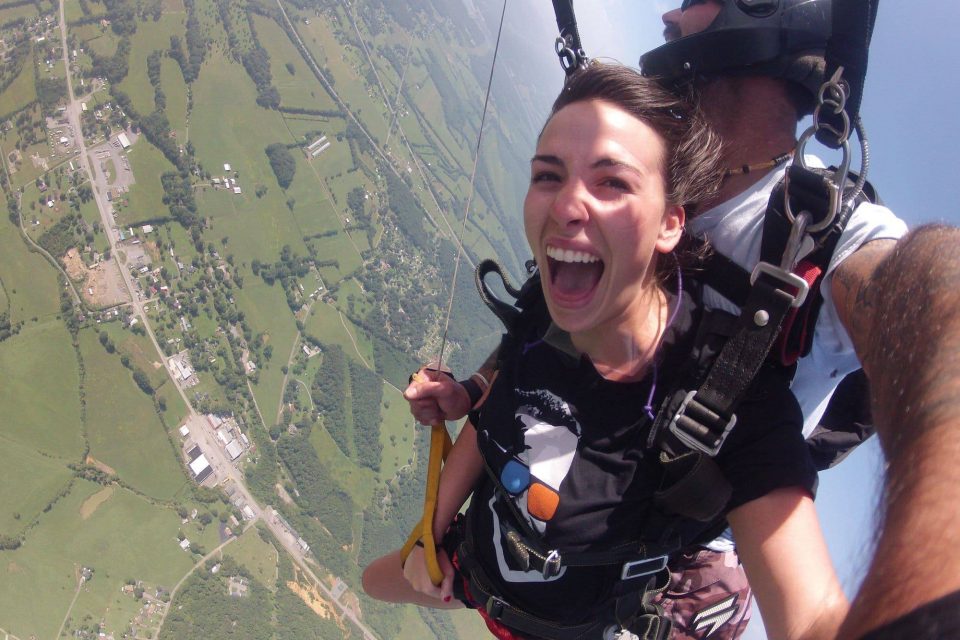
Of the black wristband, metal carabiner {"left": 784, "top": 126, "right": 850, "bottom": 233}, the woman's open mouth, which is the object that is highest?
metal carabiner {"left": 784, "top": 126, "right": 850, "bottom": 233}

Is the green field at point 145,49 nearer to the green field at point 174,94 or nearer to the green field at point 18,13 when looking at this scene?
the green field at point 174,94

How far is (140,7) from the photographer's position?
1642cm

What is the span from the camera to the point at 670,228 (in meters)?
1.05

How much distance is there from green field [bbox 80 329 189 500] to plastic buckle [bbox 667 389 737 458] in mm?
12598

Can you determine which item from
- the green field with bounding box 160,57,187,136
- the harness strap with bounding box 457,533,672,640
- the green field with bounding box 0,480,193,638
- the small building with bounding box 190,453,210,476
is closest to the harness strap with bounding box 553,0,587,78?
the harness strap with bounding box 457,533,672,640

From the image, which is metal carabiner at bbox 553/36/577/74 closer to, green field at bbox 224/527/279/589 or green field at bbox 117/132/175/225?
green field at bbox 224/527/279/589

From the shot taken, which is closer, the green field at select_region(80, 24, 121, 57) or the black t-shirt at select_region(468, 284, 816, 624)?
the black t-shirt at select_region(468, 284, 816, 624)

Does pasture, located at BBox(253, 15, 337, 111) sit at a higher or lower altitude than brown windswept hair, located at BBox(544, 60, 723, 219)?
higher

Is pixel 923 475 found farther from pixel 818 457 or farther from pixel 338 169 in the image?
pixel 338 169

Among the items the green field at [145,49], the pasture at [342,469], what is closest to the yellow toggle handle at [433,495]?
the pasture at [342,469]

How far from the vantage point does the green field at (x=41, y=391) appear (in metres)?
9.61

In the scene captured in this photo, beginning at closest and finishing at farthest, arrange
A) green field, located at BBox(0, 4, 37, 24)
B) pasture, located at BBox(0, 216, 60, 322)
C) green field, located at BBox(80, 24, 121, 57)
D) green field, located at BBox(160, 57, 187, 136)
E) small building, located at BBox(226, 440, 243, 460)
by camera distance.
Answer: pasture, located at BBox(0, 216, 60, 322)
small building, located at BBox(226, 440, 243, 460)
green field, located at BBox(0, 4, 37, 24)
green field, located at BBox(80, 24, 121, 57)
green field, located at BBox(160, 57, 187, 136)

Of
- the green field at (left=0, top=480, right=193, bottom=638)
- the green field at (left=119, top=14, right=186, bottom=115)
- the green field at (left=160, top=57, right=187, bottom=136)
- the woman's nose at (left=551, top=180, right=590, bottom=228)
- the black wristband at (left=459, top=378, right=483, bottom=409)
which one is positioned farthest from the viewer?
the green field at (left=160, top=57, right=187, bottom=136)

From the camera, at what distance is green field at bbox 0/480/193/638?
808cm
